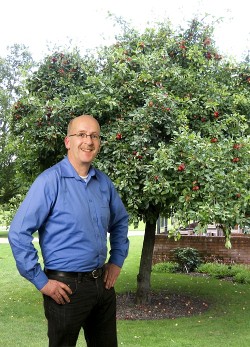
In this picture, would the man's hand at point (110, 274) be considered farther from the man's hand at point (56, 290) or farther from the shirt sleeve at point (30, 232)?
the shirt sleeve at point (30, 232)

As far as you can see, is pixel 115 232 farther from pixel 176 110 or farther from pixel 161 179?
pixel 176 110

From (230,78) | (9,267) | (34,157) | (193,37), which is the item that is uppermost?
(193,37)

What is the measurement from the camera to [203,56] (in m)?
7.51

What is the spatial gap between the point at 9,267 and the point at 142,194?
8109 millimetres

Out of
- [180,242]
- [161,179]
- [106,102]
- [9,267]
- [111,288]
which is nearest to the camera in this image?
[111,288]

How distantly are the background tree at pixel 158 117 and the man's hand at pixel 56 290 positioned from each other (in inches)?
118

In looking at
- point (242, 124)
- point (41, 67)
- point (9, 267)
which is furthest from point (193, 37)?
point (9, 267)

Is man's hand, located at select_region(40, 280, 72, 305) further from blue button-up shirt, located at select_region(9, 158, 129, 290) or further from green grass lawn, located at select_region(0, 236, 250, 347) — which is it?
green grass lawn, located at select_region(0, 236, 250, 347)

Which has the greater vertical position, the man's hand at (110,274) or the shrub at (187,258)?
the man's hand at (110,274)

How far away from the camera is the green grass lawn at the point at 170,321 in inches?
248

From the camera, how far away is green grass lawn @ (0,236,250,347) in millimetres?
6289

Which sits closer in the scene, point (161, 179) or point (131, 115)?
point (161, 179)

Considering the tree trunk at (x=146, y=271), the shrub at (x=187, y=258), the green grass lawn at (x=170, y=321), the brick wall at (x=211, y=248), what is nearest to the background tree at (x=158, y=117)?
the tree trunk at (x=146, y=271)

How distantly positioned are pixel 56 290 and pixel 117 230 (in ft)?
2.35
